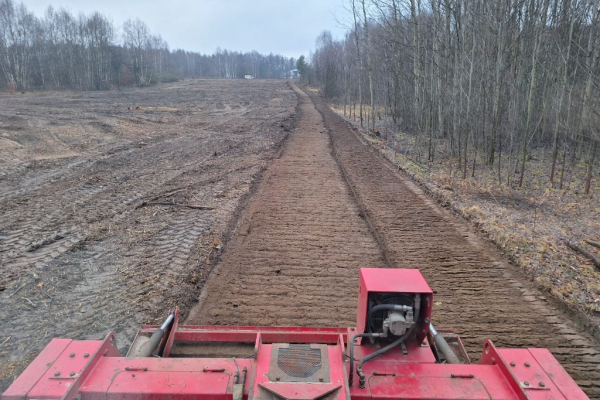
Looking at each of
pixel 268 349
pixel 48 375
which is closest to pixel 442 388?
pixel 268 349

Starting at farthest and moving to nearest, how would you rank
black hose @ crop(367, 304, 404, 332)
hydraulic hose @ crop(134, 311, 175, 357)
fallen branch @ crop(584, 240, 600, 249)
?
fallen branch @ crop(584, 240, 600, 249) < hydraulic hose @ crop(134, 311, 175, 357) < black hose @ crop(367, 304, 404, 332)

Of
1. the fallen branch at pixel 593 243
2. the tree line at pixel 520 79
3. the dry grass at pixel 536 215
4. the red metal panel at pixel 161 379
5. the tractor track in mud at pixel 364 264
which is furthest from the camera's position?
the tree line at pixel 520 79

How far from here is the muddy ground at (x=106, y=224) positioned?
496 centimetres

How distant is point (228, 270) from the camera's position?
6148 mm

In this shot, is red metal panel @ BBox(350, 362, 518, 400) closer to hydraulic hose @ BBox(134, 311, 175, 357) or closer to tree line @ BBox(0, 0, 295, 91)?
hydraulic hose @ BBox(134, 311, 175, 357)

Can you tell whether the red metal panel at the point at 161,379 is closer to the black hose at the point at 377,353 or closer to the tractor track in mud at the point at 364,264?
the black hose at the point at 377,353

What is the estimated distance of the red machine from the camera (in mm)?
2674

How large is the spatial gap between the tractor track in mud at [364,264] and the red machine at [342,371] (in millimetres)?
1610

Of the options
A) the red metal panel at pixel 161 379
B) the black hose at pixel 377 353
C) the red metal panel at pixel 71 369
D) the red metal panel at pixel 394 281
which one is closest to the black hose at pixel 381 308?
the red metal panel at pixel 394 281

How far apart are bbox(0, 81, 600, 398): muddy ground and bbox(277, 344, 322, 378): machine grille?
1955 mm

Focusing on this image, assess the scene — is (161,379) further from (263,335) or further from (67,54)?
(67,54)

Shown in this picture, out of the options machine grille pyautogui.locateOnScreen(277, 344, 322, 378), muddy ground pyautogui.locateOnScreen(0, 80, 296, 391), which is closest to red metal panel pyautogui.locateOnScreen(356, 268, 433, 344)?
machine grille pyautogui.locateOnScreen(277, 344, 322, 378)

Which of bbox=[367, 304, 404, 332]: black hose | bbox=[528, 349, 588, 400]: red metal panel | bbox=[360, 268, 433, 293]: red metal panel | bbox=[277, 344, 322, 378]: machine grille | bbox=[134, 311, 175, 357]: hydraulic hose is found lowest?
bbox=[134, 311, 175, 357]: hydraulic hose

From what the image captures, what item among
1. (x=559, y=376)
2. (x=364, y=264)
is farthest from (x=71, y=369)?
(x=364, y=264)
